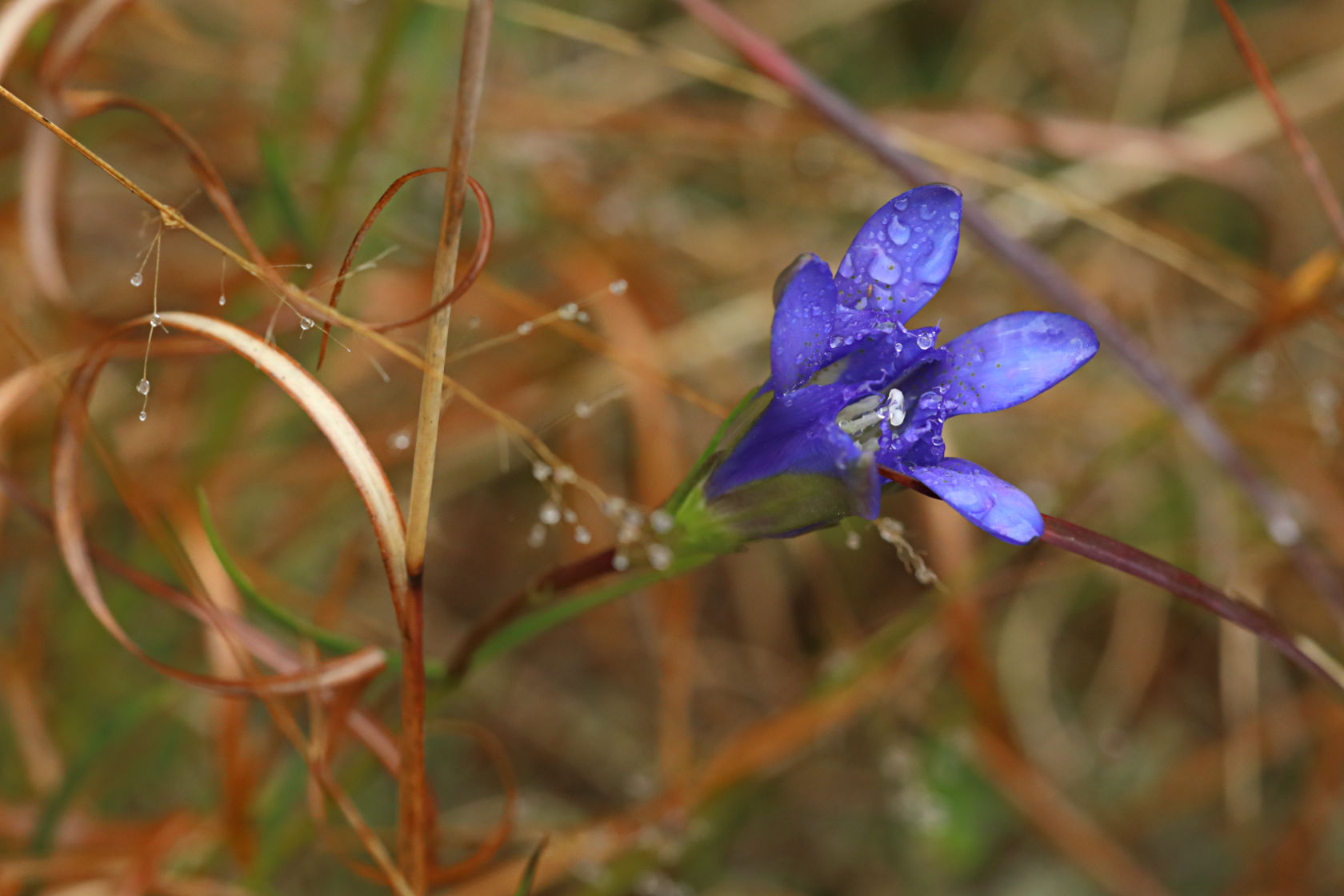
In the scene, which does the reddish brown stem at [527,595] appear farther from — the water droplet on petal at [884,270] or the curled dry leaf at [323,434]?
the water droplet on petal at [884,270]

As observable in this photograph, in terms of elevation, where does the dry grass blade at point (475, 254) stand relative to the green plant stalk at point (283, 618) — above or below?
above

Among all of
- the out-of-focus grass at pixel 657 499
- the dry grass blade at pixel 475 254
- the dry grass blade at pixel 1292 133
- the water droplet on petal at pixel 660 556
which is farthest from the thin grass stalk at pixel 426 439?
the dry grass blade at pixel 1292 133

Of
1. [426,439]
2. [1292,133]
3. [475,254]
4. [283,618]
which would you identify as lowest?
[283,618]

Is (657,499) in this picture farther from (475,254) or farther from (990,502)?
(990,502)

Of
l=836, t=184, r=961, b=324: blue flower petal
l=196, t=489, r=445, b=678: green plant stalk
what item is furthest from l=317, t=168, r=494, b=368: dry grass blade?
l=836, t=184, r=961, b=324: blue flower petal

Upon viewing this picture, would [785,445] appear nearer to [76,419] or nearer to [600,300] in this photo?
[76,419]

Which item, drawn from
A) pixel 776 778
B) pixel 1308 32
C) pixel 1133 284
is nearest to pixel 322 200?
pixel 776 778

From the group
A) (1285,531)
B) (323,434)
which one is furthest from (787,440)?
(1285,531)

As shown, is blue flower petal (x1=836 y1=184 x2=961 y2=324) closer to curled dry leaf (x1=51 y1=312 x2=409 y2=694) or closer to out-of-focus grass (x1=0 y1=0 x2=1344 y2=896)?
curled dry leaf (x1=51 y1=312 x2=409 y2=694)
